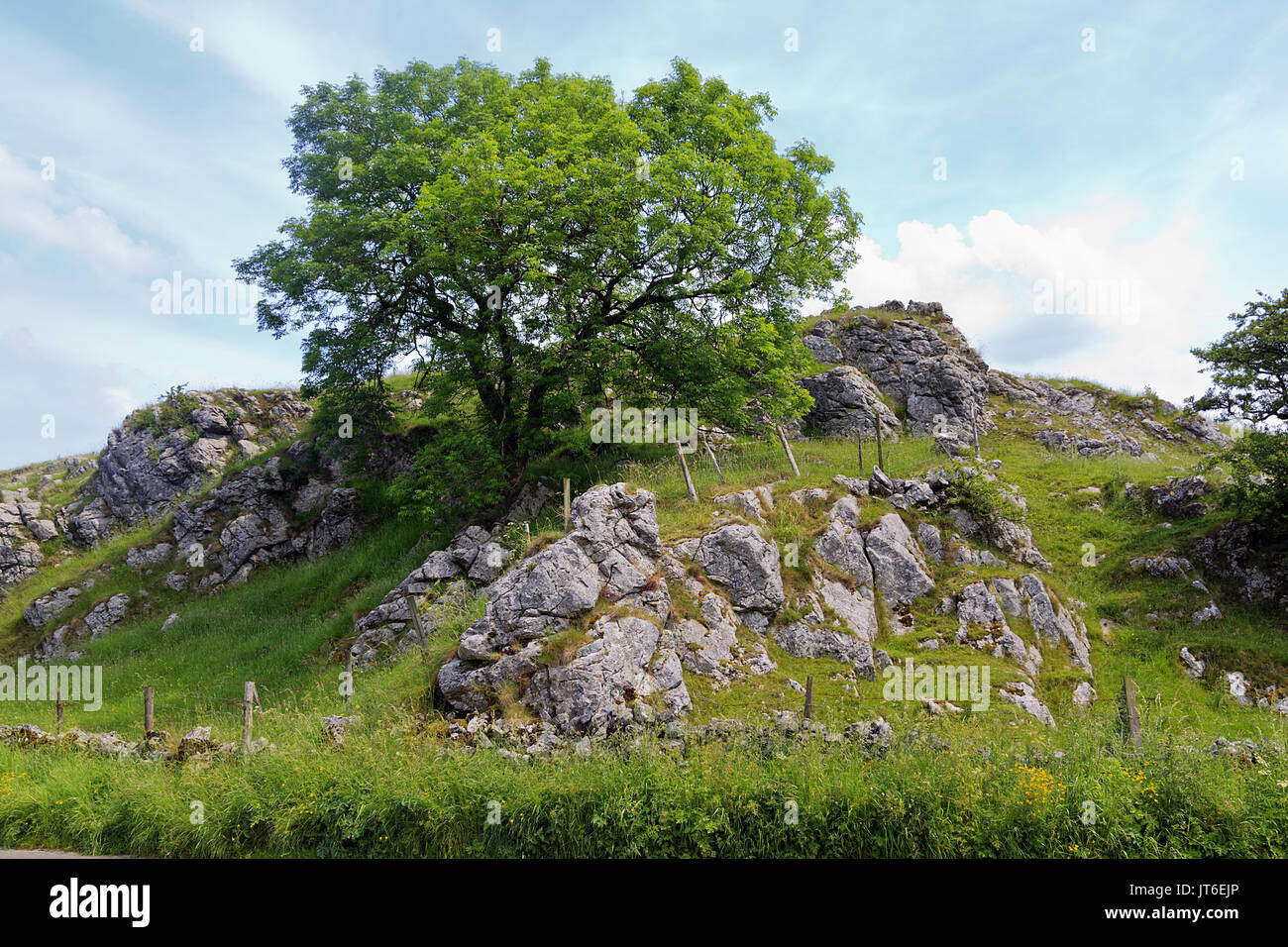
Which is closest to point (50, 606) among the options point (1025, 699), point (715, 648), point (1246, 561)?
point (715, 648)

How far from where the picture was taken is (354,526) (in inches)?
1146

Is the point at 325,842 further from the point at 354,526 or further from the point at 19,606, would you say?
the point at 19,606

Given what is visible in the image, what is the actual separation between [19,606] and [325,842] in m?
32.1

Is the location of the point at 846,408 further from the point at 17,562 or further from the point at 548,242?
the point at 17,562

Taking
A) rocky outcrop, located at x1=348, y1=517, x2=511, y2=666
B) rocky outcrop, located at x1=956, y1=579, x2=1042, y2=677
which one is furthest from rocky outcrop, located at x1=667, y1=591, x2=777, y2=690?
rocky outcrop, located at x1=348, y1=517, x2=511, y2=666

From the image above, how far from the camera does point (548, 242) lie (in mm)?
20656

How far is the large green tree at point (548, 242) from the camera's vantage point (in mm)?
20562

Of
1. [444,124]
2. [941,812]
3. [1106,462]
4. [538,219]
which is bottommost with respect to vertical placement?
[941,812]

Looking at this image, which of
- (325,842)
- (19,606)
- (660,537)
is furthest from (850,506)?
(19,606)

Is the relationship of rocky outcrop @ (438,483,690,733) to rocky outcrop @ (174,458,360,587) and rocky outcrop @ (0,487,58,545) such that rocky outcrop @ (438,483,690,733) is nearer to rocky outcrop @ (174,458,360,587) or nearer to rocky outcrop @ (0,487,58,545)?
rocky outcrop @ (174,458,360,587)

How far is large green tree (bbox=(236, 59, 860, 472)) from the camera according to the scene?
20562 mm

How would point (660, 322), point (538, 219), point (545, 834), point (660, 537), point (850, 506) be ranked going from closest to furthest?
point (545, 834) < point (660, 537) < point (850, 506) < point (538, 219) < point (660, 322)

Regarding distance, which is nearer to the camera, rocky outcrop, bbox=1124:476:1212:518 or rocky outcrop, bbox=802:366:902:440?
rocky outcrop, bbox=1124:476:1212:518

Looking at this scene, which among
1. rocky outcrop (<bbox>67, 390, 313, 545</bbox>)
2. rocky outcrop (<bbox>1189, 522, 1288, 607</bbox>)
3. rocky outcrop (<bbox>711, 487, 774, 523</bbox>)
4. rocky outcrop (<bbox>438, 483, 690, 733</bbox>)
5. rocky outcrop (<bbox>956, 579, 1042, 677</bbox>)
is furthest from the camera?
rocky outcrop (<bbox>67, 390, 313, 545</bbox>)
